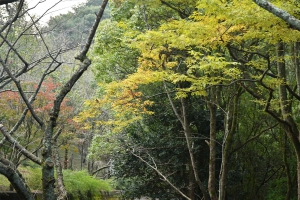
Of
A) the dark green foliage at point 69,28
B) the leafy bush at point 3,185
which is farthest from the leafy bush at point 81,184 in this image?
the dark green foliage at point 69,28

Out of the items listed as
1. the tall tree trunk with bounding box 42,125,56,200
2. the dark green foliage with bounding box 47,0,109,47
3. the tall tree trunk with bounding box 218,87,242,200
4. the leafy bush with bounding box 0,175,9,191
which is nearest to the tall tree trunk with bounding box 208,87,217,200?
the tall tree trunk with bounding box 218,87,242,200

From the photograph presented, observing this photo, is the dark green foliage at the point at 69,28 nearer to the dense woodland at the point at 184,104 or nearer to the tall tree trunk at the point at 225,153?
the dense woodland at the point at 184,104

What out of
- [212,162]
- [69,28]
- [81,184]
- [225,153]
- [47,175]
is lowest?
[81,184]

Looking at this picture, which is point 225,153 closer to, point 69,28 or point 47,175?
point 69,28

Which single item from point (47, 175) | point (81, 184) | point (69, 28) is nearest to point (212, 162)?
point (69, 28)

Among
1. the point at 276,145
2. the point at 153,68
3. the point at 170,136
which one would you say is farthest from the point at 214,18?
the point at 276,145

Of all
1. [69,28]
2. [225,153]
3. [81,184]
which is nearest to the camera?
[69,28]

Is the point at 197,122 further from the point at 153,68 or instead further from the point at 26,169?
the point at 26,169

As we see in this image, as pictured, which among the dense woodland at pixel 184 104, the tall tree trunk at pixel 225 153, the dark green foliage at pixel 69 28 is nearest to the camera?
the dark green foliage at pixel 69 28

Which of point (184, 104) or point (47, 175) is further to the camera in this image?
point (184, 104)

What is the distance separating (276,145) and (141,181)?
15.8 ft

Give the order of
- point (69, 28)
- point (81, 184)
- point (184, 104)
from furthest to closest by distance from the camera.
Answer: point (81, 184) → point (184, 104) → point (69, 28)

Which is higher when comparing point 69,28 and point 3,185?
point 69,28

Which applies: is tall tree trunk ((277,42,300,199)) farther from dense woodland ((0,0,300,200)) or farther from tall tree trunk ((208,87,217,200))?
tall tree trunk ((208,87,217,200))
